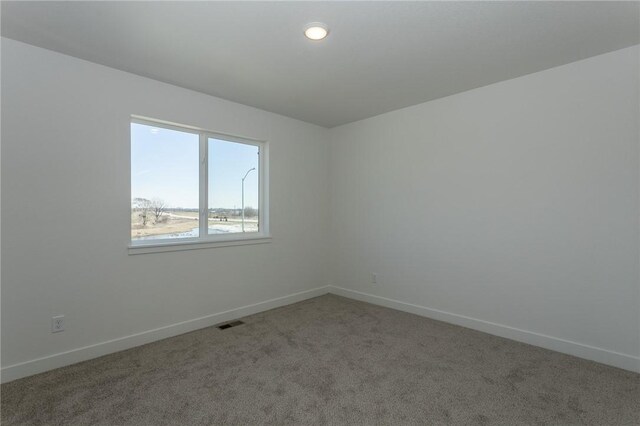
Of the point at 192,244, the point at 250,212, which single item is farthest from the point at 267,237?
the point at 192,244

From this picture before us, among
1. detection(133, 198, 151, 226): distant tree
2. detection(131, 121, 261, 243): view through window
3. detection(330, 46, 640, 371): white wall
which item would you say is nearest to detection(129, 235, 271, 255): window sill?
detection(131, 121, 261, 243): view through window

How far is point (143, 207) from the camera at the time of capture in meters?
3.05

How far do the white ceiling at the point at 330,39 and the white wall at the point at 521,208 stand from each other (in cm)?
33

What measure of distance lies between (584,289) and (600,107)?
149 cm

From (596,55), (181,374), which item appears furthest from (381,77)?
(181,374)

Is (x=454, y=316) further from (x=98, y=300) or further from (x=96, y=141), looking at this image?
(x=96, y=141)

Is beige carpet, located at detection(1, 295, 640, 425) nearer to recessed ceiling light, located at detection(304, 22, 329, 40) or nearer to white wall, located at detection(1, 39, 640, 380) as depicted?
white wall, located at detection(1, 39, 640, 380)

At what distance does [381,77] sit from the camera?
2.94 meters

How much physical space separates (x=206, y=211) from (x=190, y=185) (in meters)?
0.33

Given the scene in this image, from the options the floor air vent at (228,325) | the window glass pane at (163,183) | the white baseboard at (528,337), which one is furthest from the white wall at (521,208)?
the window glass pane at (163,183)

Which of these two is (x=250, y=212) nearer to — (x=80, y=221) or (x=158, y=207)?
(x=158, y=207)

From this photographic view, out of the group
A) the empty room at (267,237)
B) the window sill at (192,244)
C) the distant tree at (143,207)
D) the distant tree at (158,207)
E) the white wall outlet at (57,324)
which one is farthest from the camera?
the distant tree at (158,207)

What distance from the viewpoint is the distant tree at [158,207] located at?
3.12 m

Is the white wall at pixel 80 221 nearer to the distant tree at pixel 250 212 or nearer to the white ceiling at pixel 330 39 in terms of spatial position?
the white ceiling at pixel 330 39
